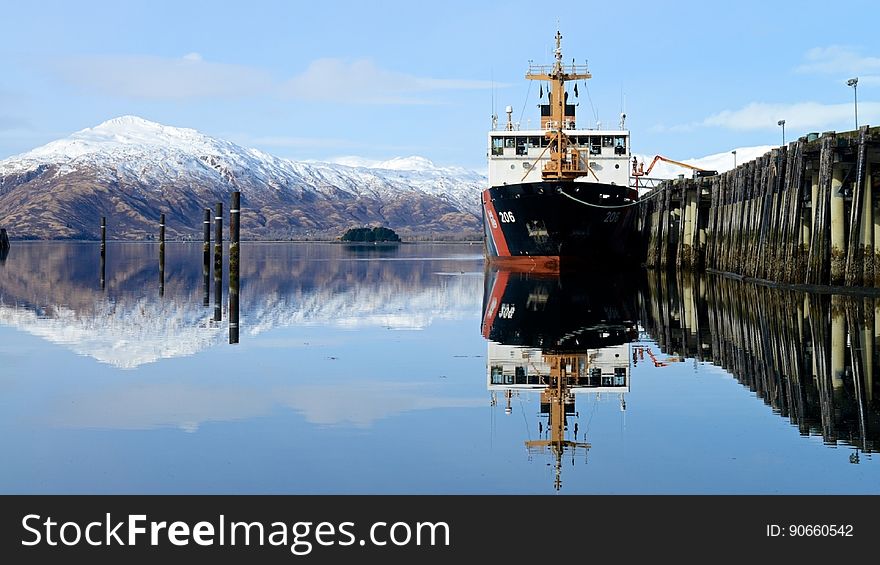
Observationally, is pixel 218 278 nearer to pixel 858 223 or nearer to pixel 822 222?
pixel 822 222

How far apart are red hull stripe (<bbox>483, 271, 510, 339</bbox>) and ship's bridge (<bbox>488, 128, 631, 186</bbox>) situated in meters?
10.2

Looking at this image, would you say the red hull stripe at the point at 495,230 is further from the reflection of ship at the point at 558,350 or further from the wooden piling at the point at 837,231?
the wooden piling at the point at 837,231

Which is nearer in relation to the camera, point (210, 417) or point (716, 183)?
point (210, 417)

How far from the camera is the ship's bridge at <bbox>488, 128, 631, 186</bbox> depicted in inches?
2518

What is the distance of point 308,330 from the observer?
27.7 meters

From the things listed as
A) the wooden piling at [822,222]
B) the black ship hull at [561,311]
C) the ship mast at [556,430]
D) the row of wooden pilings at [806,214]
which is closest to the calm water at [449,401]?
the ship mast at [556,430]

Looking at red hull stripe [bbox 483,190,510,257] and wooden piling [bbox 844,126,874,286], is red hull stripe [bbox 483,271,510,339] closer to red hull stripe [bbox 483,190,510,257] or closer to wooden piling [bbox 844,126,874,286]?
red hull stripe [bbox 483,190,510,257]

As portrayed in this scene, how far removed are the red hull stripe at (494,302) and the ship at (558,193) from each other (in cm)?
300

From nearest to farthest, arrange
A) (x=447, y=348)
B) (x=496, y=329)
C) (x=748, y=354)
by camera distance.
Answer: (x=748, y=354) < (x=447, y=348) < (x=496, y=329)

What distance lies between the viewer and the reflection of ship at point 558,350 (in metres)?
13.8

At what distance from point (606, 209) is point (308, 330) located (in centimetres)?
3014
